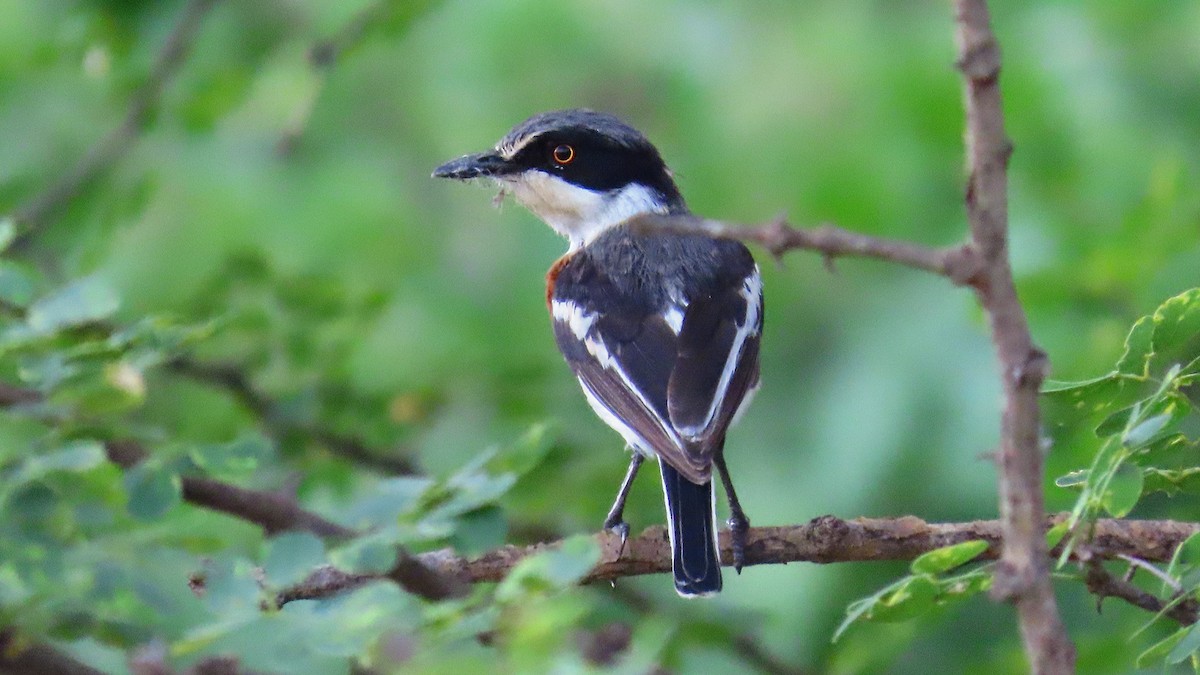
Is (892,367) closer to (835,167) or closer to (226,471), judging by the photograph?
(835,167)

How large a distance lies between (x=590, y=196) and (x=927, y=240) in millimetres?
1480

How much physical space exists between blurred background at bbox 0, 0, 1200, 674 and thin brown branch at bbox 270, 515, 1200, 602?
1.19 feet

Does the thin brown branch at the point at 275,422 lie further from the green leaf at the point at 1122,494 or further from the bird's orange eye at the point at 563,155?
the green leaf at the point at 1122,494

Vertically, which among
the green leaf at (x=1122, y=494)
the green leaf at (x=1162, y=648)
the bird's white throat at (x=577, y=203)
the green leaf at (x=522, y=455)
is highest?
the bird's white throat at (x=577, y=203)

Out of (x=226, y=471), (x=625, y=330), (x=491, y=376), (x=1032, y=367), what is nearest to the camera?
(x=1032, y=367)

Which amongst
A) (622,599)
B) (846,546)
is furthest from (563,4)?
(846,546)

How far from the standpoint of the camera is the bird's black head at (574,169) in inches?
184

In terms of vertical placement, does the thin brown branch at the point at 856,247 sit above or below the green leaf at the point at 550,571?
above

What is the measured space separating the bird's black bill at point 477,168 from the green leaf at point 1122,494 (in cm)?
289

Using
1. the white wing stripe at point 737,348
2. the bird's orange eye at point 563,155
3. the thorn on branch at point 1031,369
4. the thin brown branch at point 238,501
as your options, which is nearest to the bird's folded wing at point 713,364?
the white wing stripe at point 737,348

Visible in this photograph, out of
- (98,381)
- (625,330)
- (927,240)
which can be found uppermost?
(927,240)

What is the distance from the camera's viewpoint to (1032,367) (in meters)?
1.37

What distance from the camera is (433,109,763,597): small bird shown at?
10.7ft

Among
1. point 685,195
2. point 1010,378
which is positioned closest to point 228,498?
point 1010,378
